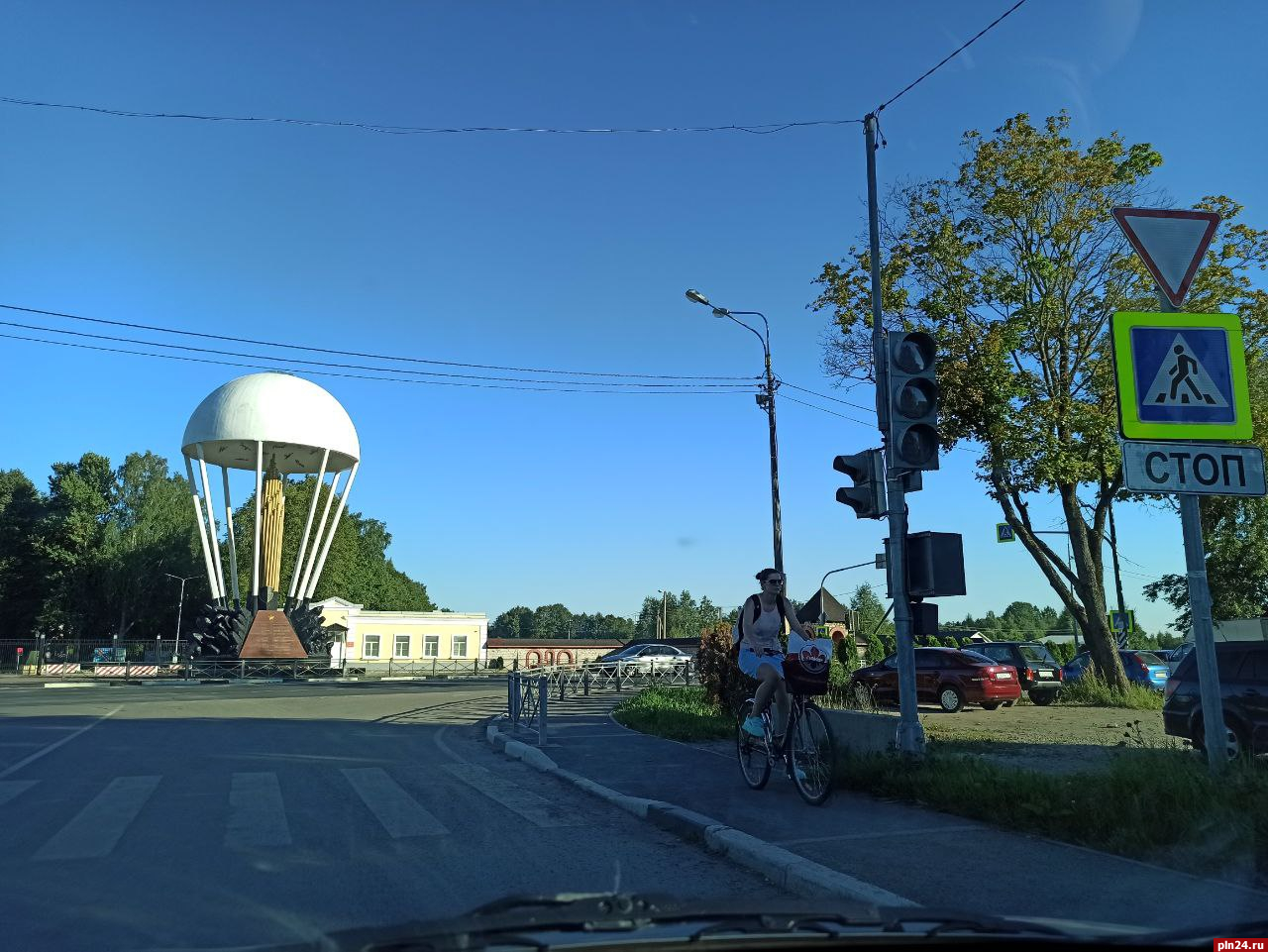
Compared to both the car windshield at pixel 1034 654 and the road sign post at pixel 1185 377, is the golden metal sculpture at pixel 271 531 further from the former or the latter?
the road sign post at pixel 1185 377

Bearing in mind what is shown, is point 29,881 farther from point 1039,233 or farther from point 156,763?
point 1039,233

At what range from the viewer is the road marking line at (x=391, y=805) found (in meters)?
6.73

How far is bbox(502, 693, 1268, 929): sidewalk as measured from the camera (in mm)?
4363

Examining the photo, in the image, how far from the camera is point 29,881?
5.21 metres

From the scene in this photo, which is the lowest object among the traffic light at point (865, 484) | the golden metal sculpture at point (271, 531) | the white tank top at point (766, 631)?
the white tank top at point (766, 631)

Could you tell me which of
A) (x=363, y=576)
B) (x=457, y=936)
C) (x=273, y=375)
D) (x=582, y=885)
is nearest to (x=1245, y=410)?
(x=582, y=885)

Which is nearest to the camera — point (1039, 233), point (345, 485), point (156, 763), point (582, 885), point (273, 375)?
point (582, 885)

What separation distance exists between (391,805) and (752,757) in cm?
315

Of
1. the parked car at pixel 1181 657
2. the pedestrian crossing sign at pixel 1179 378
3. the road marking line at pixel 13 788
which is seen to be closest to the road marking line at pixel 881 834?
the pedestrian crossing sign at pixel 1179 378

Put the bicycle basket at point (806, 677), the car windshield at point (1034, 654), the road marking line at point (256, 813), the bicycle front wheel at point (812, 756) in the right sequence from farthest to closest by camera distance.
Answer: the car windshield at point (1034, 654)
the bicycle basket at point (806, 677)
the bicycle front wheel at point (812, 756)
the road marking line at point (256, 813)

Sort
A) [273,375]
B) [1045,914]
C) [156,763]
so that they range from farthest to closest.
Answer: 1. [273,375]
2. [156,763]
3. [1045,914]

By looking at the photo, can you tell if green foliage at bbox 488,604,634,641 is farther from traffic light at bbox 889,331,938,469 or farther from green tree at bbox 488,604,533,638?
traffic light at bbox 889,331,938,469

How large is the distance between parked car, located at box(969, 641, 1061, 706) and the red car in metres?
0.43

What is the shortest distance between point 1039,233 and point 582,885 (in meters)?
17.5
